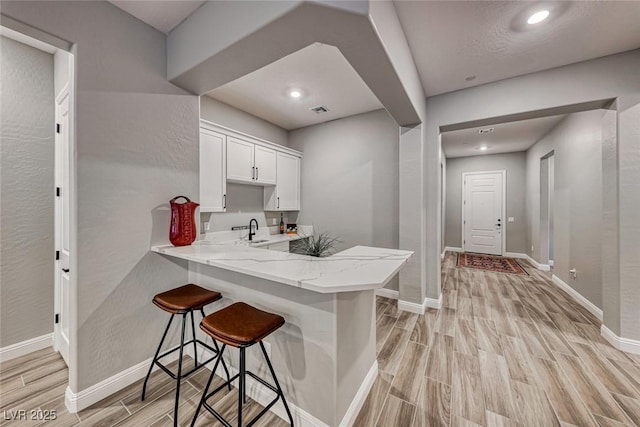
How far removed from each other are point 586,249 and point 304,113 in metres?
4.40

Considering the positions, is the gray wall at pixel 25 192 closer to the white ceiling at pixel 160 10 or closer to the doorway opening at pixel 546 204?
the white ceiling at pixel 160 10

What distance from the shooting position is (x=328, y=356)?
1.34 meters

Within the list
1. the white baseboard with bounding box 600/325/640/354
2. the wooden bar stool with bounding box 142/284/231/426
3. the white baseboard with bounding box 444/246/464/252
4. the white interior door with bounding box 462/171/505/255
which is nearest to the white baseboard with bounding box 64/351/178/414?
the wooden bar stool with bounding box 142/284/231/426

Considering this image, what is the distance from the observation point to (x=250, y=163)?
3.51 m

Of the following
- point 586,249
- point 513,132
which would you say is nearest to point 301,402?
point 586,249

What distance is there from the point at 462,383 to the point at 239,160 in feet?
11.0

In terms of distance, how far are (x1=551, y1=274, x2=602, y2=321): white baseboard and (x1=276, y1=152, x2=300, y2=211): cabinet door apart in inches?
168

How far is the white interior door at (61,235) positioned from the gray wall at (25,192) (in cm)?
18

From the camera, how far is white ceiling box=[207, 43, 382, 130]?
2461 millimetres

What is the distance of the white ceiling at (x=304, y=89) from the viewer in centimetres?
246

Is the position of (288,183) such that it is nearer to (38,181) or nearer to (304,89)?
(304,89)

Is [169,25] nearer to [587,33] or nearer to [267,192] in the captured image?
[267,192]

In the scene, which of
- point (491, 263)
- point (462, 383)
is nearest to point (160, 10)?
point (462, 383)

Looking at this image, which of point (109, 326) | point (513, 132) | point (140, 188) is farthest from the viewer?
point (513, 132)
